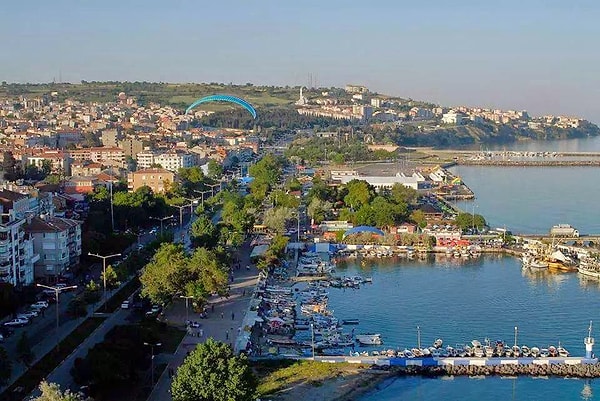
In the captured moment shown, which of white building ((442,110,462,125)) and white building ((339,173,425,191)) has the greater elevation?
white building ((442,110,462,125))

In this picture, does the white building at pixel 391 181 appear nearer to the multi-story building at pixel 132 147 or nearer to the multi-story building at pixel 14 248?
the multi-story building at pixel 132 147

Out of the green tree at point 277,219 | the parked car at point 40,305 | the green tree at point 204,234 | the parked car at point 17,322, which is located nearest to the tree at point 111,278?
the parked car at point 40,305

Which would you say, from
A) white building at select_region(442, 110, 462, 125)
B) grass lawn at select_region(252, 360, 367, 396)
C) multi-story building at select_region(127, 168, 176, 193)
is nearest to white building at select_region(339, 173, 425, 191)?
multi-story building at select_region(127, 168, 176, 193)

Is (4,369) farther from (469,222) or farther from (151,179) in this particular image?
(151,179)

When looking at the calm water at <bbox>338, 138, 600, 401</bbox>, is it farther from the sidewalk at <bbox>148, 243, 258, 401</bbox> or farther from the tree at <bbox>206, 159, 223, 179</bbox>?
the tree at <bbox>206, 159, 223, 179</bbox>

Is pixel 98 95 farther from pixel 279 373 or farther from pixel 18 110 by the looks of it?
pixel 279 373

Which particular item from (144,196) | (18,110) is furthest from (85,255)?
(18,110)

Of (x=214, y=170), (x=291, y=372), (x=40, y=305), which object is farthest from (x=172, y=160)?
(x=291, y=372)
